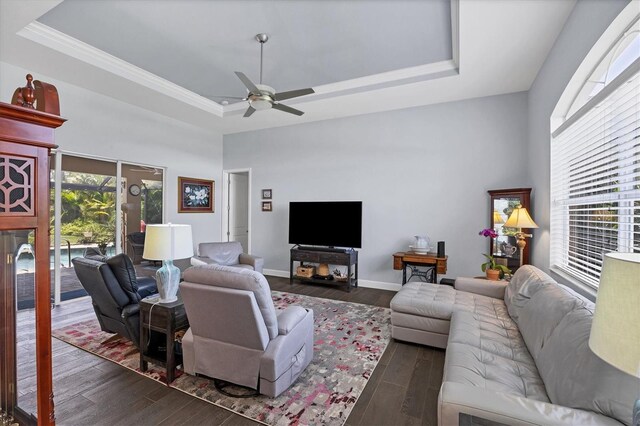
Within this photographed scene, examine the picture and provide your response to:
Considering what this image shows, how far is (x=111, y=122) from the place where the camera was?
181 inches

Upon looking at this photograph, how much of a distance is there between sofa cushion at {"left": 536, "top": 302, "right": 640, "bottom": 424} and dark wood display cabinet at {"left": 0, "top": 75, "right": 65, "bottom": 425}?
218 centimetres

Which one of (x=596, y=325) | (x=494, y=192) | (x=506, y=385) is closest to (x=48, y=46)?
(x=596, y=325)

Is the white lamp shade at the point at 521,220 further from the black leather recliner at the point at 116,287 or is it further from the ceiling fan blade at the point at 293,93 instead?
the black leather recliner at the point at 116,287

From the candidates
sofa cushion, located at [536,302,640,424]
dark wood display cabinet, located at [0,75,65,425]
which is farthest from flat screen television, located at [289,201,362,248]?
dark wood display cabinet, located at [0,75,65,425]

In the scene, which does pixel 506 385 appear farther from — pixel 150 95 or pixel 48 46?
pixel 150 95

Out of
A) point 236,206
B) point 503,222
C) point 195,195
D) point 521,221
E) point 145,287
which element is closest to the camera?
point 145,287

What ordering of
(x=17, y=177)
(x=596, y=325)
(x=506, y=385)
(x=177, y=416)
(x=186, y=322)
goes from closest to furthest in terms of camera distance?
(x=596, y=325) < (x=17, y=177) < (x=506, y=385) < (x=177, y=416) < (x=186, y=322)

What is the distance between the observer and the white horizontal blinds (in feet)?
5.82

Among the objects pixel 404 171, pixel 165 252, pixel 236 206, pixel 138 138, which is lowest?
pixel 165 252

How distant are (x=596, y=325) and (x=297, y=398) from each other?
1.91 meters

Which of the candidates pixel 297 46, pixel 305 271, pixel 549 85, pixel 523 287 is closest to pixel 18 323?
pixel 523 287

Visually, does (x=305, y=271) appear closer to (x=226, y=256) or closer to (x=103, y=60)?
(x=226, y=256)

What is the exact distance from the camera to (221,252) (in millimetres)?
4824

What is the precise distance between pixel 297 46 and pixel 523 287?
3420 mm
